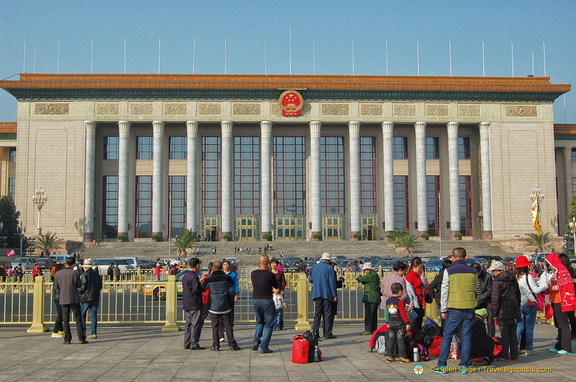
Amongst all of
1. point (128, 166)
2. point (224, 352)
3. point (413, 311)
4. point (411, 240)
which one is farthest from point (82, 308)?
point (128, 166)

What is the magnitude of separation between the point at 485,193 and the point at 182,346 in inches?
2168

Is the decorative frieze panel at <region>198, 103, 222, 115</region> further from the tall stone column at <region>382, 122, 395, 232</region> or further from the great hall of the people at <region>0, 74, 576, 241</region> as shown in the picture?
the tall stone column at <region>382, 122, 395, 232</region>

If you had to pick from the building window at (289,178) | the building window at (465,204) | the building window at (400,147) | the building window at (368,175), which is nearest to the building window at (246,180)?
the building window at (289,178)

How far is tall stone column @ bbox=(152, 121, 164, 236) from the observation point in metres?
62.5

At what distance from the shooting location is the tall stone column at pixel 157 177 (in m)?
62.5

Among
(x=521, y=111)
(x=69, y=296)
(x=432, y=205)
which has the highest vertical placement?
(x=521, y=111)

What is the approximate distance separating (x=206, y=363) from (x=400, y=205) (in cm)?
5697

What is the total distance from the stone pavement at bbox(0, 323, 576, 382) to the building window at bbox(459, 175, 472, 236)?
53442 mm

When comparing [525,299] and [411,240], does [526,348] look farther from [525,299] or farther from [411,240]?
[411,240]

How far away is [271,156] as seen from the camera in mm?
66312

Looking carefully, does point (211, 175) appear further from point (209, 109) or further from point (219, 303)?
point (219, 303)

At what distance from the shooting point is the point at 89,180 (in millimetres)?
62344

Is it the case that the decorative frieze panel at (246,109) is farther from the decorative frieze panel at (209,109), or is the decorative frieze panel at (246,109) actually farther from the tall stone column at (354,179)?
→ the tall stone column at (354,179)

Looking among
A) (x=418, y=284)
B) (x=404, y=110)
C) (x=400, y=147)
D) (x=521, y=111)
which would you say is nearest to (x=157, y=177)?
(x=400, y=147)
